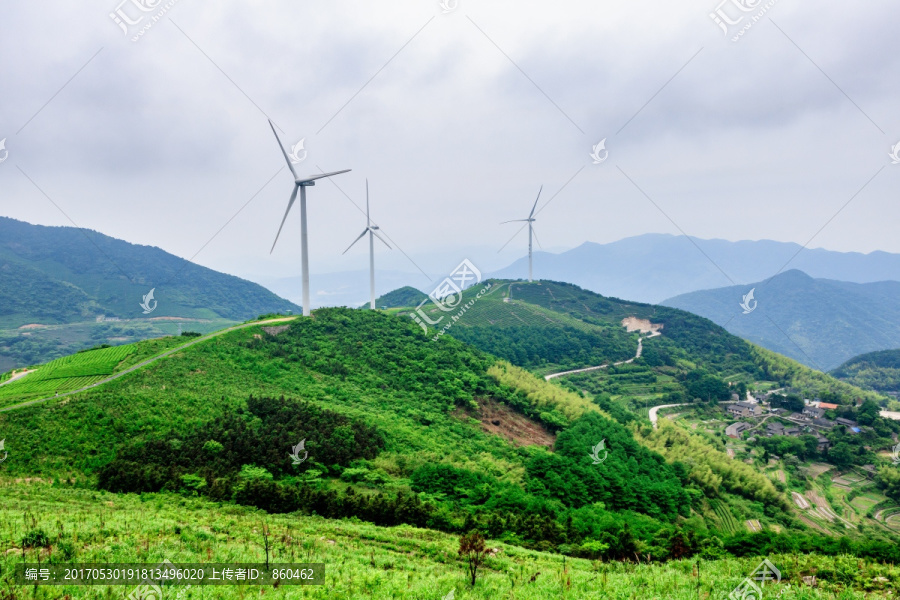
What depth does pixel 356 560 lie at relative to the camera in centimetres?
1267

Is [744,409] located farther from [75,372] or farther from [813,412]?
[75,372]

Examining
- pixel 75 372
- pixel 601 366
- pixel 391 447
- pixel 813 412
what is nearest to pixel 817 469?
pixel 813 412

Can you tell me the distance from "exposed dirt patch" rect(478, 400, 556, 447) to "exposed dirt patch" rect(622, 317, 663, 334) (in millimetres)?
77143

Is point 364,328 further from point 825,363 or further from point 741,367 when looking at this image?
point 825,363

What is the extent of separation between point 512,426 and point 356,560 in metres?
31.5

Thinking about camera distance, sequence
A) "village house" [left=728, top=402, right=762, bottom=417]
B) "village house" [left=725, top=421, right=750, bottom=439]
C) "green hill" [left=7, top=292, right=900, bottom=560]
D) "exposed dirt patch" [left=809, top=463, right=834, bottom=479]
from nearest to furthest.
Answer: "green hill" [left=7, top=292, right=900, bottom=560], "exposed dirt patch" [left=809, top=463, right=834, bottom=479], "village house" [left=725, top=421, right=750, bottom=439], "village house" [left=728, top=402, right=762, bottom=417]

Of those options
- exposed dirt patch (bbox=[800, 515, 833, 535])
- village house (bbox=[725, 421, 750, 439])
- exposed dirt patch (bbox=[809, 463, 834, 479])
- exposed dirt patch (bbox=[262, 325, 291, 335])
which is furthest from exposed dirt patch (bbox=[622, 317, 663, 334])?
exposed dirt patch (bbox=[262, 325, 291, 335])

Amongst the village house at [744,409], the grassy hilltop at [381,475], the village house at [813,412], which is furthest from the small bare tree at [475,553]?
the village house at [813,412]

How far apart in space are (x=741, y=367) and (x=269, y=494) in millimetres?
103429

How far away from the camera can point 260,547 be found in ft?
42.7

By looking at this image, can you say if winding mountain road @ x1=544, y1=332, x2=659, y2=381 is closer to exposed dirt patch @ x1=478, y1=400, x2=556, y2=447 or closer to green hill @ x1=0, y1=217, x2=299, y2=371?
exposed dirt patch @ x1=478, y1=400, x2=556, y2=447

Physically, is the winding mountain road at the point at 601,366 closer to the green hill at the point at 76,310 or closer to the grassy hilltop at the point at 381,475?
the grassy hilltop at the point at 381,475

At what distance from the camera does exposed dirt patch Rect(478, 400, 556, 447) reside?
4062cm

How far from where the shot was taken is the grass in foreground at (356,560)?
10578 mm
